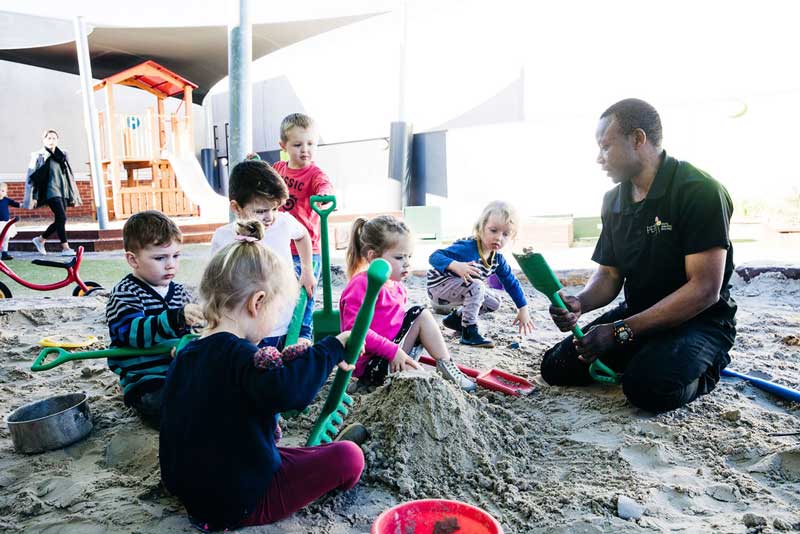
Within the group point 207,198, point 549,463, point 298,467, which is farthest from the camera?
point 207,198

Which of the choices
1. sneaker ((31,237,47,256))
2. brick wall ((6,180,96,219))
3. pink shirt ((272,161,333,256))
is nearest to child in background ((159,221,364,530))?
pink shirt ((272,161,333,256))

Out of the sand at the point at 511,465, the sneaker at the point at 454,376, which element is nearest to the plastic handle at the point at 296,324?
the sand at the point at 511,465

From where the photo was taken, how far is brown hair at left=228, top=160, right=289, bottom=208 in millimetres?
2707

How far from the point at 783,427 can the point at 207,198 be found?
9.49 meters

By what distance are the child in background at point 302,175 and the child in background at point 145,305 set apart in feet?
3.33

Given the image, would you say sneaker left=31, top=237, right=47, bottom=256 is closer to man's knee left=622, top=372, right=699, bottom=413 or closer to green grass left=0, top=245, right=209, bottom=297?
green grass left=0, top=245, right=209, bottom=297

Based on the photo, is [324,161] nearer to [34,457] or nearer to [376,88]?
[376,88]

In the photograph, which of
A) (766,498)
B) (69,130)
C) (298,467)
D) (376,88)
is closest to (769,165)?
(376,88)

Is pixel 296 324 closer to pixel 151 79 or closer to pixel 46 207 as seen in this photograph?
pixel 151 79

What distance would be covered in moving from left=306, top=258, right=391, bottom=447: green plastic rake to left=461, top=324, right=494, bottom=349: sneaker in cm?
128

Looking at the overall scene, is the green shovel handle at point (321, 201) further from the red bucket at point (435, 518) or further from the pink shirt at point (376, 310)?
the red bucket at point (435, 518)

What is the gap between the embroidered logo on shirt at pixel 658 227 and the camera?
8.02 ft

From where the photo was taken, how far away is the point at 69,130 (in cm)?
1248

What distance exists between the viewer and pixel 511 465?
6.27 ft
